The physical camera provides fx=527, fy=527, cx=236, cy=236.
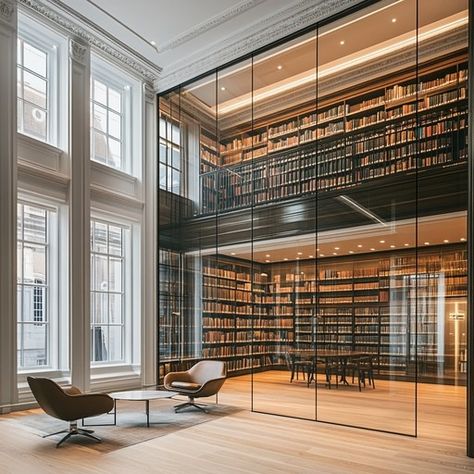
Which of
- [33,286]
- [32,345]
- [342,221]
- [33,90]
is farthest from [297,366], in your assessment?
[33,90]

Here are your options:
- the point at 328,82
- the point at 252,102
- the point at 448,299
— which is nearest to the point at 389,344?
the point at 448,299

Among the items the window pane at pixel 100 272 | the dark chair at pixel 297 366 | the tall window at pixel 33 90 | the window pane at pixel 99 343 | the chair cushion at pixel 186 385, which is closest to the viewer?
the dark chair at pixel 297 366

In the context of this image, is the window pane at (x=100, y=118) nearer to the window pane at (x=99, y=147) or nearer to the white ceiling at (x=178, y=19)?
the window pane at (x=99, y=147)

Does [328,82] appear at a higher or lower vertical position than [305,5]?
lower

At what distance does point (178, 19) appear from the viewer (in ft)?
28.1

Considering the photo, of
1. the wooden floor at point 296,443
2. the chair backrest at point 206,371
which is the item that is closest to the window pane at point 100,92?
the chair backrest at point 206,371

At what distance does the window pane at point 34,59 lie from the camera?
28.6 ft

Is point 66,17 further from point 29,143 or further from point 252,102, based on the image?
point 252,102

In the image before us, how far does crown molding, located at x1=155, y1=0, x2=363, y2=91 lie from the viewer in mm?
7895

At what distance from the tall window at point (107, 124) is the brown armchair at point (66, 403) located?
504cm

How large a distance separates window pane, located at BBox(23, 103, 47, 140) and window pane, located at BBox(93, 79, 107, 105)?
1354 mm

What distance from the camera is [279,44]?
27.8 feet

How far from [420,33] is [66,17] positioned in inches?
222

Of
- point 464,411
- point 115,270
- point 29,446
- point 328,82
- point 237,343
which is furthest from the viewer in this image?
point 115,270
